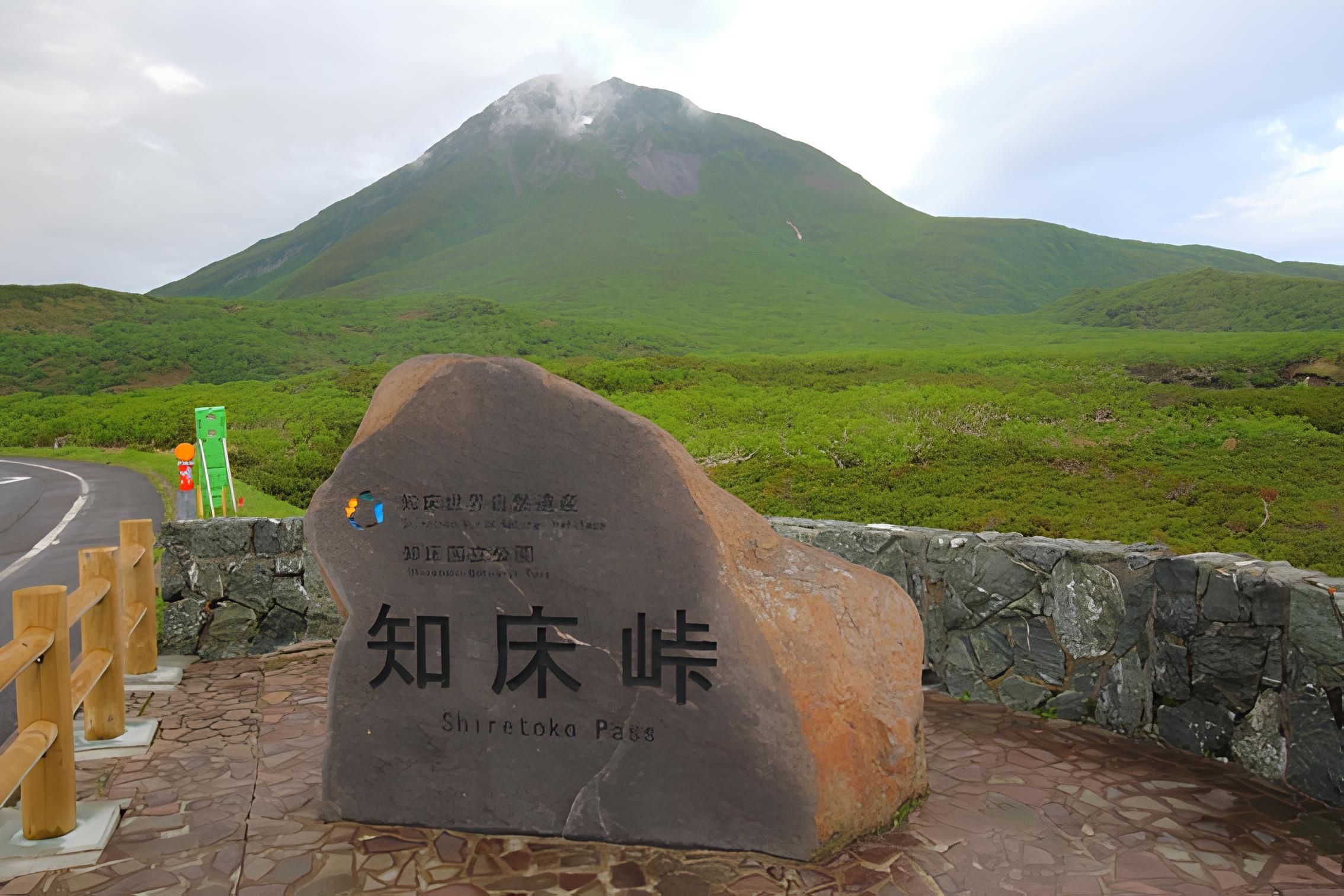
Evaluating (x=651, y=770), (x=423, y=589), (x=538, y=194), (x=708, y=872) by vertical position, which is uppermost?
(x=538, y=194)

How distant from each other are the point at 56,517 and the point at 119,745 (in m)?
10.5

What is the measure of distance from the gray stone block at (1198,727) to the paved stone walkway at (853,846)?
0.09 m

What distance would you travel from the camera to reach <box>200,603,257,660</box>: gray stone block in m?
7.02

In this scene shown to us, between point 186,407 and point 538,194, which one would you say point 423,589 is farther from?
point 538,194

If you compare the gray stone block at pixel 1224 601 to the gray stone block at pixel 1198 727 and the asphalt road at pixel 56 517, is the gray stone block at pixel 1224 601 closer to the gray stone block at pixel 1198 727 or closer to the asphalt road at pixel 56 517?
the gray stone block at pixel 1198 727

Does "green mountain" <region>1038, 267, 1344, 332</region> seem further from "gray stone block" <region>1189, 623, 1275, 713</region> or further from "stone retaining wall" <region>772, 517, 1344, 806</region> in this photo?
"gray stone block" <region>1189, 623, 1275, 713</region>

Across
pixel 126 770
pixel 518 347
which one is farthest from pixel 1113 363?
pixel 518 347

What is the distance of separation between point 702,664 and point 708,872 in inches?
34.7

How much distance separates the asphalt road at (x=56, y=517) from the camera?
9.11 meters

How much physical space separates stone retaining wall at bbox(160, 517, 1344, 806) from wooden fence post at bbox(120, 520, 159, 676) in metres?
0.52

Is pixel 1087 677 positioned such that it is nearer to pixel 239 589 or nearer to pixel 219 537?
pixel 239 589

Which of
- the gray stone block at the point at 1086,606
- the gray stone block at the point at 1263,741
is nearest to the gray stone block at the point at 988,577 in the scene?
the gray stone block at the point at 1086,606

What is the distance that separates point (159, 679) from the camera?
20.7 ft

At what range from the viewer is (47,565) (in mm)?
9969
